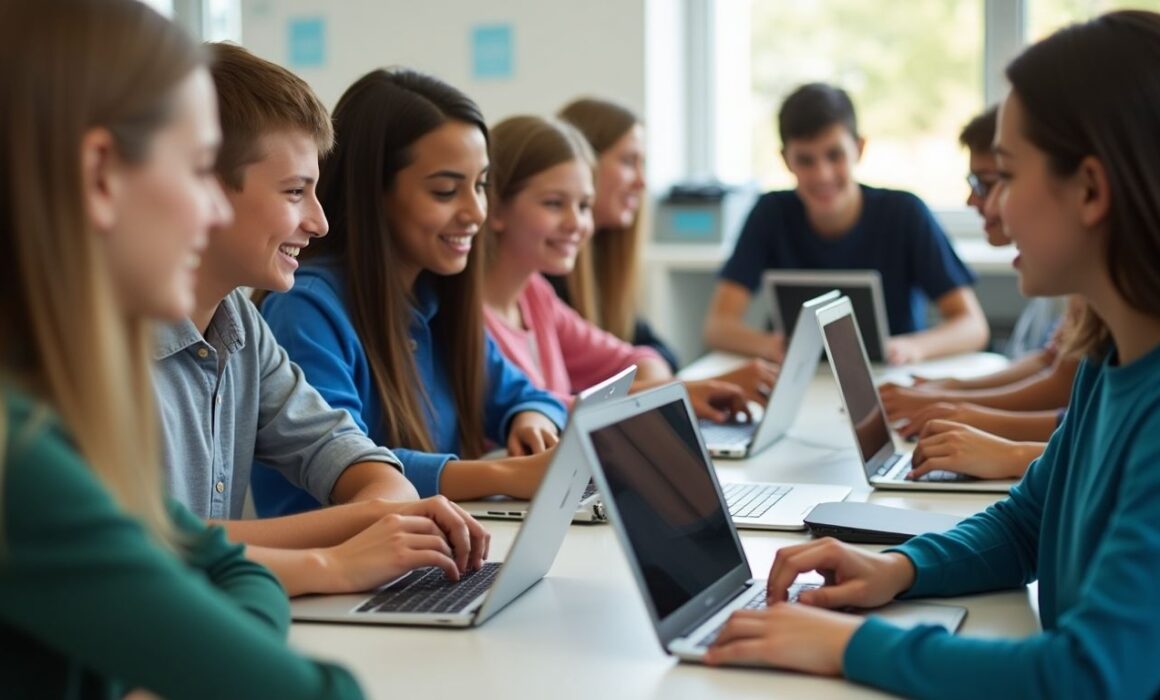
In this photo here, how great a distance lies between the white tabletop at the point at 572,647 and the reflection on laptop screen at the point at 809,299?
1.43 metres

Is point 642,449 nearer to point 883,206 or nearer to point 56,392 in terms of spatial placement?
point 56,392

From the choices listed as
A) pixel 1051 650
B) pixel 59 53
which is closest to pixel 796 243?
pixel 1051 650

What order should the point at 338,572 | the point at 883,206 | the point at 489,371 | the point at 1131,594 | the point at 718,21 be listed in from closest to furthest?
the point at 1131,594 → the point at 338,572 → the point at 489,371 → the point at 883,206 → the point at 718,21

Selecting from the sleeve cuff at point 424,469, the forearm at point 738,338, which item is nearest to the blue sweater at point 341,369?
the sleeve cuff at point 424,469

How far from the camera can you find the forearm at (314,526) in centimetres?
148

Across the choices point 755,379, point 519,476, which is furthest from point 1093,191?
point 755,379

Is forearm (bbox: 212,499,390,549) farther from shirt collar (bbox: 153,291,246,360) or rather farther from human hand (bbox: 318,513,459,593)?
shirt collar (bbox: 153,291,246,360)

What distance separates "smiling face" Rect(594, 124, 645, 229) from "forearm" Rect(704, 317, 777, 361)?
352mm

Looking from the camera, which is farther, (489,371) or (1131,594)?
(489,371)

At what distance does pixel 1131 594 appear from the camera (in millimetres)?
1003

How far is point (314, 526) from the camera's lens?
1.50 metres

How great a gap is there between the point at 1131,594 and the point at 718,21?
412 centimetres

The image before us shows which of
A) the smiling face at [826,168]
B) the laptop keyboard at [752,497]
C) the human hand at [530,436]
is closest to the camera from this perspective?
the laptop keyboard at [752,497]

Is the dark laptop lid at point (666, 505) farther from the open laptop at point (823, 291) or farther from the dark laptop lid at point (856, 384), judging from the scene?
the open laptop at point (823, 291)
